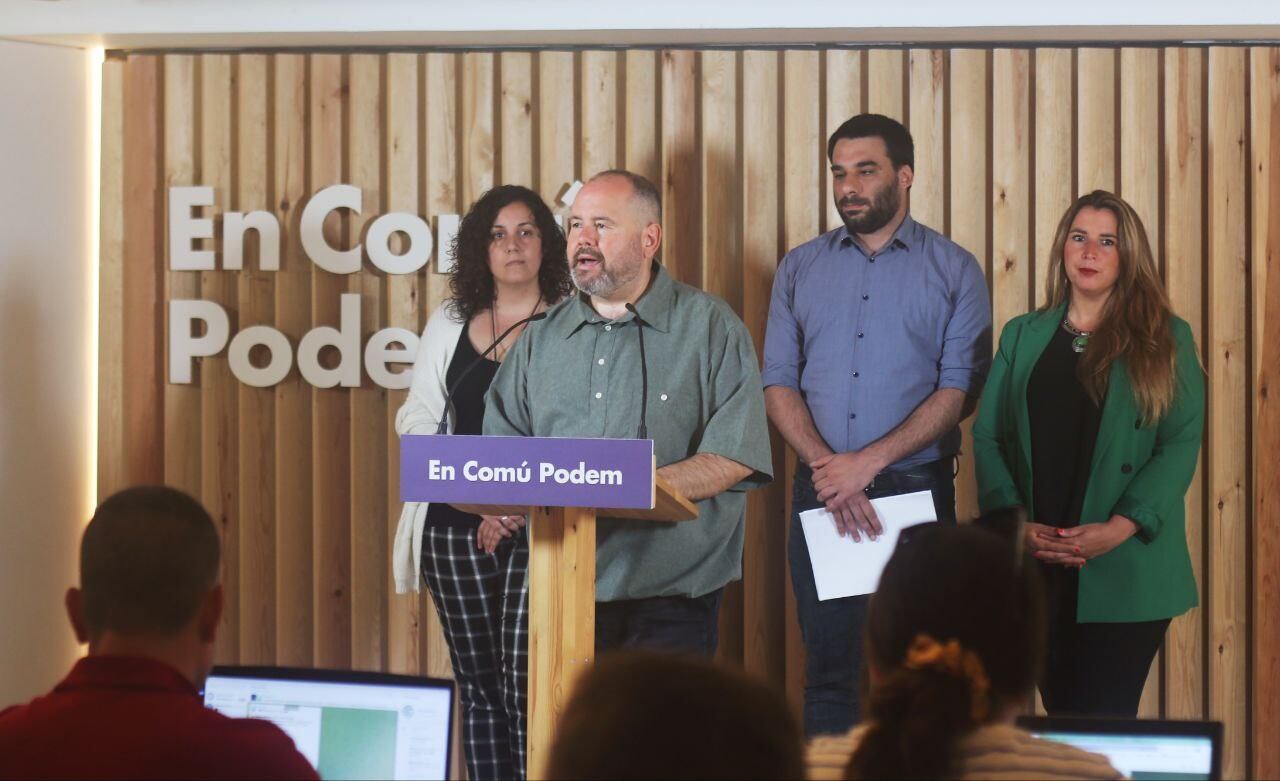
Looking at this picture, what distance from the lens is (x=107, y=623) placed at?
1.67 meters

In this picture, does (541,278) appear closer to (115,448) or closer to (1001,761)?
(115,448)

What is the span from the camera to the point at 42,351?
4734mm

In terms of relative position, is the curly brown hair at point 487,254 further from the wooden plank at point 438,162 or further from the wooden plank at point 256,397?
the wooden plank at point 256,397

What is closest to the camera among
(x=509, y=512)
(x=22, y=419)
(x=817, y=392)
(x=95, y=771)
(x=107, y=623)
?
(x=95, y=771)

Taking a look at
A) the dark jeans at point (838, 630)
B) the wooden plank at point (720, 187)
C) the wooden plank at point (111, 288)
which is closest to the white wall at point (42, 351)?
the wooden plank at point (111, 288)

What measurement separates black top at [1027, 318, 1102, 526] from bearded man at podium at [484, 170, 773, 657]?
1.06 m

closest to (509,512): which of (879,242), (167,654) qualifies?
(167,654)

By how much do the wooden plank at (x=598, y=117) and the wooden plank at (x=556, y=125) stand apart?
5cm

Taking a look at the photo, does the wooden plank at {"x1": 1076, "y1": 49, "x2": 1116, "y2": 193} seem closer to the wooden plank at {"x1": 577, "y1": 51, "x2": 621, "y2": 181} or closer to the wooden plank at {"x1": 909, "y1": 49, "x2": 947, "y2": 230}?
the wooden plank at {"x1": 909, "y1": 49, "x2": 947, "y2": 230}

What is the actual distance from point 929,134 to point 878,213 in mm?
401

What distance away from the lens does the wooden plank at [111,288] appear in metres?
4.82

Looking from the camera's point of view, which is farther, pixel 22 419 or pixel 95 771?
pixel 22 419

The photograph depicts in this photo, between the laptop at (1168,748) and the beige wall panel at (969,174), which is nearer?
the laptop at (1168,748)

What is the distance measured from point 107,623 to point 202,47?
142 inches
